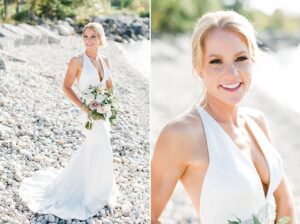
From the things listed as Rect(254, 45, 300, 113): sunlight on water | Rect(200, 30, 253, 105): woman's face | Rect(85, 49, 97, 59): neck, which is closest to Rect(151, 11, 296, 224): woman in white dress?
Rect(200, 30, 253, 105): woman's face

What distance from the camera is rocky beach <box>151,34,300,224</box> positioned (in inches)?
207

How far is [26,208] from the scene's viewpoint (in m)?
1.78

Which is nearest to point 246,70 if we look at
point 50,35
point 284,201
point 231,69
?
point 231,69

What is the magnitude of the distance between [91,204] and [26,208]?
0.21 m

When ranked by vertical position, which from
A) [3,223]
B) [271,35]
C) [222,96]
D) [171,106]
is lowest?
[3,223]

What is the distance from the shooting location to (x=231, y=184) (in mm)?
1389

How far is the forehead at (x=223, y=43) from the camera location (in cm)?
135

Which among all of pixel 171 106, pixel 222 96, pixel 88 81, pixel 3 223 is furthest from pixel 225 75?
pixel 171 106

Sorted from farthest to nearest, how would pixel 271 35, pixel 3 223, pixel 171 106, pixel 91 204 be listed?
pixel 271 35, pixel 171 106, pixel 91 204, pixel 3 223

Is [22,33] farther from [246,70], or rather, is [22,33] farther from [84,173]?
[246,70]

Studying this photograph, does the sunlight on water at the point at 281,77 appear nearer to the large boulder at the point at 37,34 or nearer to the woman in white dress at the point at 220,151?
the large boulder at the point at 37,34

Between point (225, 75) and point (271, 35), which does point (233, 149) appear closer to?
point (225, 75)

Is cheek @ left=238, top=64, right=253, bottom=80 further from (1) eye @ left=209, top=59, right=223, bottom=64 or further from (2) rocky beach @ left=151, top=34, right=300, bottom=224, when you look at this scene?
(2) rocky beach @ left=151, top=34, right=300, bottom=224

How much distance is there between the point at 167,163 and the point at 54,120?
2.24ft
